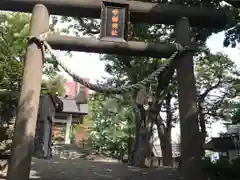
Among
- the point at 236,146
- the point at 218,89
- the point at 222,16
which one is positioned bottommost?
the point at 236,146

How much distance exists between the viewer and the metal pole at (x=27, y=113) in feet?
14.5

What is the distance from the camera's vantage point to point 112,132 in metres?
20.8

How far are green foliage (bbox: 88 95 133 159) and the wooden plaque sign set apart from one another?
46.3ft

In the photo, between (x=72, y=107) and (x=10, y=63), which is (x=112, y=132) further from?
(x=10, y=63)

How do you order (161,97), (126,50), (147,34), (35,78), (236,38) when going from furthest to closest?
(161,97) < (147,34) < (236,38) < (126,50) < (35,78)

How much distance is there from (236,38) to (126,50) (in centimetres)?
337

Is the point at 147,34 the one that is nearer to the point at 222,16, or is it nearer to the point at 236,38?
the point at 236,38

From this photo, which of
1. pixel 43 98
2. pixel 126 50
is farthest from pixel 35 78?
pixel 43 98

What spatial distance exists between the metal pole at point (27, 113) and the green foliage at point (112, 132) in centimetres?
1454

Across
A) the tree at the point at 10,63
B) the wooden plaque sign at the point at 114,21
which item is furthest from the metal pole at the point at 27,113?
the tree at the point at 10,63

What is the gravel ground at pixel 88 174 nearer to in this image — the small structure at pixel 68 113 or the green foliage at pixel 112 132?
the green foliage at pixel 112 132

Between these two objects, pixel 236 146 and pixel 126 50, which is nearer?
pixel 126 50

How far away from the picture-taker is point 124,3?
5699 millimetres

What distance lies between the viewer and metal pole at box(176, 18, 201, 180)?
4.79 m
